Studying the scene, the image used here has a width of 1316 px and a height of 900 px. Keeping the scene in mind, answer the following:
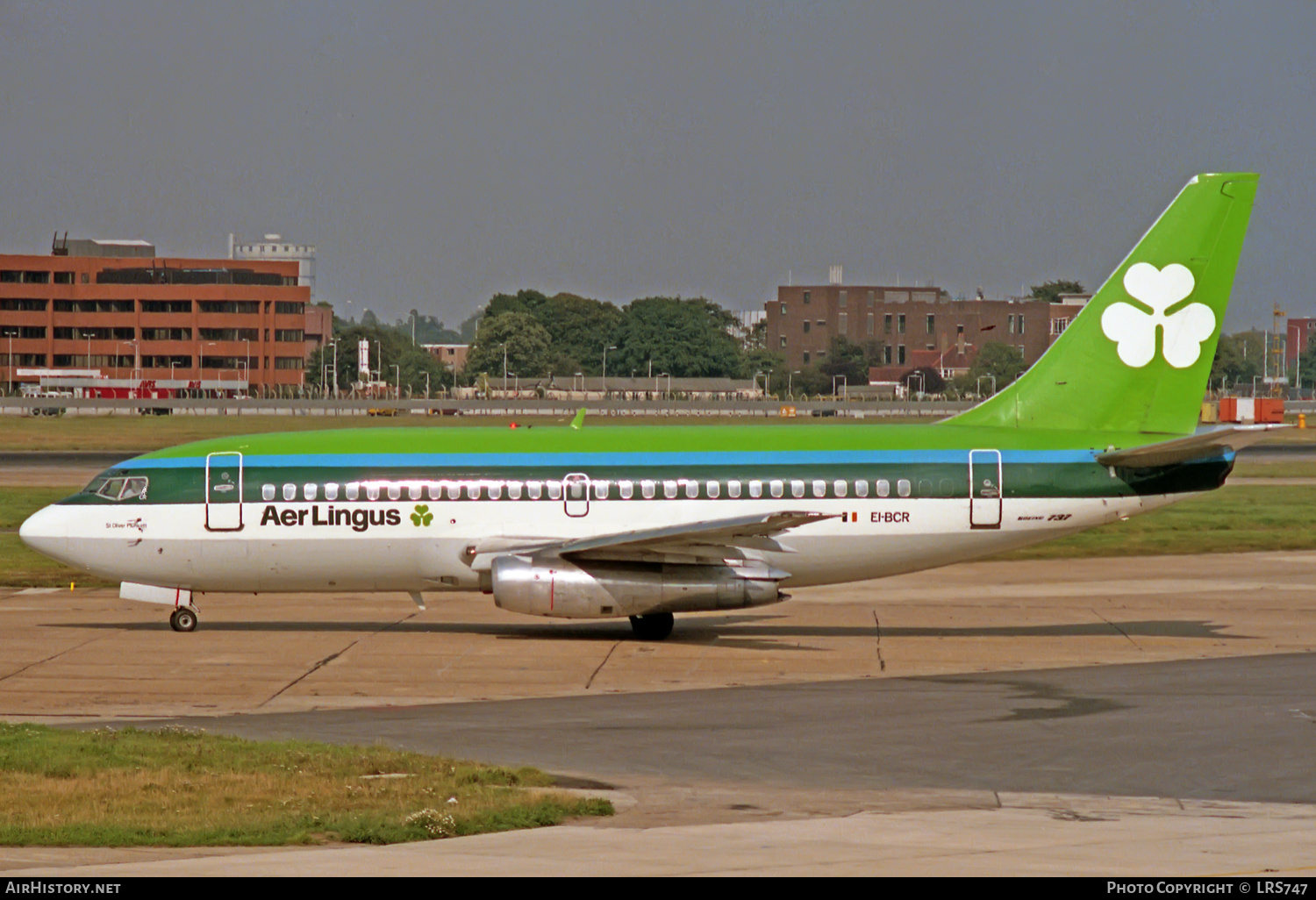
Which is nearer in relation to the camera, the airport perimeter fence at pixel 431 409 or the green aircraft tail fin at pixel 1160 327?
the green aircraft tail fin at pixel 1160 327

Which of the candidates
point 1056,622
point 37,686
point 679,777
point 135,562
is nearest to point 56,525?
point 135,562

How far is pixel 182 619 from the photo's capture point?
103ft

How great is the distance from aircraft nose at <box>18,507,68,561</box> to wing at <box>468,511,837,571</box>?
810 cm

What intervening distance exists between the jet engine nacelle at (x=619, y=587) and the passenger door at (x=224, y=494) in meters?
5.41

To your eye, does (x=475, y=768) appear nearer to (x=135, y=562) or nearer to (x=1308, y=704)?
(x=1308, y=704)

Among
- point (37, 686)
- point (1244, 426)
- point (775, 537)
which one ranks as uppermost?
point (1244, 426)

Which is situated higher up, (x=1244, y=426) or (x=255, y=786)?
(x=1244, y=426)

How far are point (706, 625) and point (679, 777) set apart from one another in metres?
14.7

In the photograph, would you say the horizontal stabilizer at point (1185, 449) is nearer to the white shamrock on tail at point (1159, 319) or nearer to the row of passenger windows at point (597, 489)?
the white shamrock on tail at point (1159, 319)

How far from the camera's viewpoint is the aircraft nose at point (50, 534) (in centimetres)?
3050

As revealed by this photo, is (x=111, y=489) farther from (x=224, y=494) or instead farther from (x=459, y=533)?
(x=459, y=533)

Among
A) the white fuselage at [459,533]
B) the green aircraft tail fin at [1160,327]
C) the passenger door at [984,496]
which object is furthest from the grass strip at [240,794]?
the green aircraft tail fin at [1160,327]

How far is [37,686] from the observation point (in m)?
24.9

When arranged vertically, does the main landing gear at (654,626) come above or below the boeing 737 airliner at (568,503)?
below
